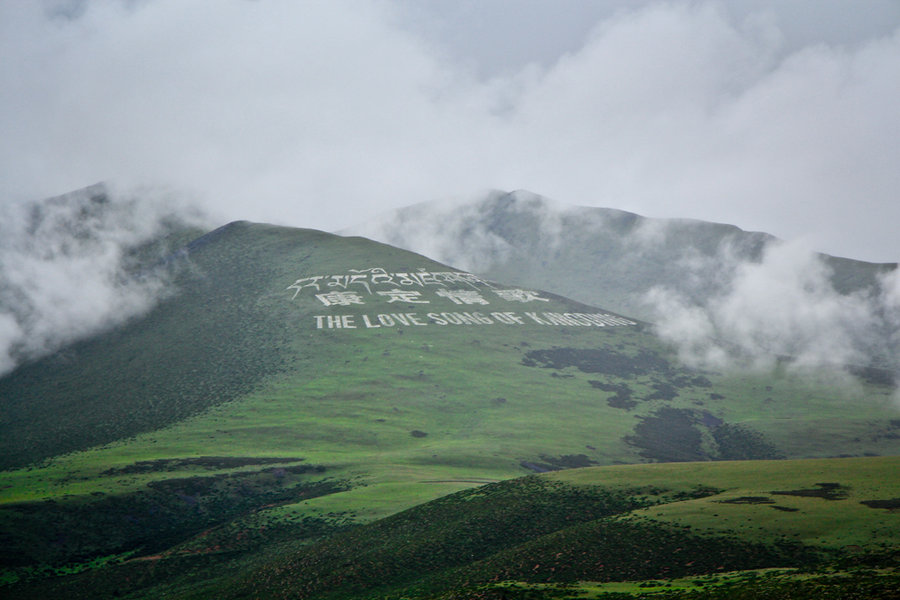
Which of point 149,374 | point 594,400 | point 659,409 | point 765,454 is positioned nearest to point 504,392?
point 594,400

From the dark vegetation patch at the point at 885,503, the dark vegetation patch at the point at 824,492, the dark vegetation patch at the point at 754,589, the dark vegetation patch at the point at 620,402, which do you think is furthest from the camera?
the dark vegetation patch at the point at 620,402

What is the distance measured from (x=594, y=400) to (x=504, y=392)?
83.7 ft

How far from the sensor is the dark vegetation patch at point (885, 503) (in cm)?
6002

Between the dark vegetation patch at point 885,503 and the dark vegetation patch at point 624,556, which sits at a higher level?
the dark vegetation patch at point 885,503

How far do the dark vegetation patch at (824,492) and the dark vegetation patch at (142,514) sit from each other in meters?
64.6

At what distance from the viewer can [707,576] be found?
5100cm

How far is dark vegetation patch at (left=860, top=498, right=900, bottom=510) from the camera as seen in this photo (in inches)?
2363

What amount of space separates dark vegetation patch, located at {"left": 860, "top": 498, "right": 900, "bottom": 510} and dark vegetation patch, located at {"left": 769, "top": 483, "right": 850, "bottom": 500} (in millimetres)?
3286

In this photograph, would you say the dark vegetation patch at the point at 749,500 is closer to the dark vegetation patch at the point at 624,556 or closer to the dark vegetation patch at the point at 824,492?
the dark vegetation patch at the point at 824,492

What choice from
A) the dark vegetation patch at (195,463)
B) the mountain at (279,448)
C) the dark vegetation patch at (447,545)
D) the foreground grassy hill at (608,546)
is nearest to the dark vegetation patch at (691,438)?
the mountain at (279,448)

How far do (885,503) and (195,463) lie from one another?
4179 inches

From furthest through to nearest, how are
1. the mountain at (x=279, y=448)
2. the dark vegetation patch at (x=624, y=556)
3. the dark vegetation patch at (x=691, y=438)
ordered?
the dark vegetation patch at (x=691, y=438), the mountain at (x=279, y=448), the dark vegetation patch at (x=624, y=556)

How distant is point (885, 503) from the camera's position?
61281 mm

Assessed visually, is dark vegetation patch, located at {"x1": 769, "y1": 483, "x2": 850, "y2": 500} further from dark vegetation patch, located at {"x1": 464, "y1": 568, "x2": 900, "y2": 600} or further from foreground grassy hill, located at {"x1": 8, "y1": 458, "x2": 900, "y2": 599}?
dark vegetation patch, located at {"x1": 464, "y1": 568, "x2": 900, "y2": 600}
